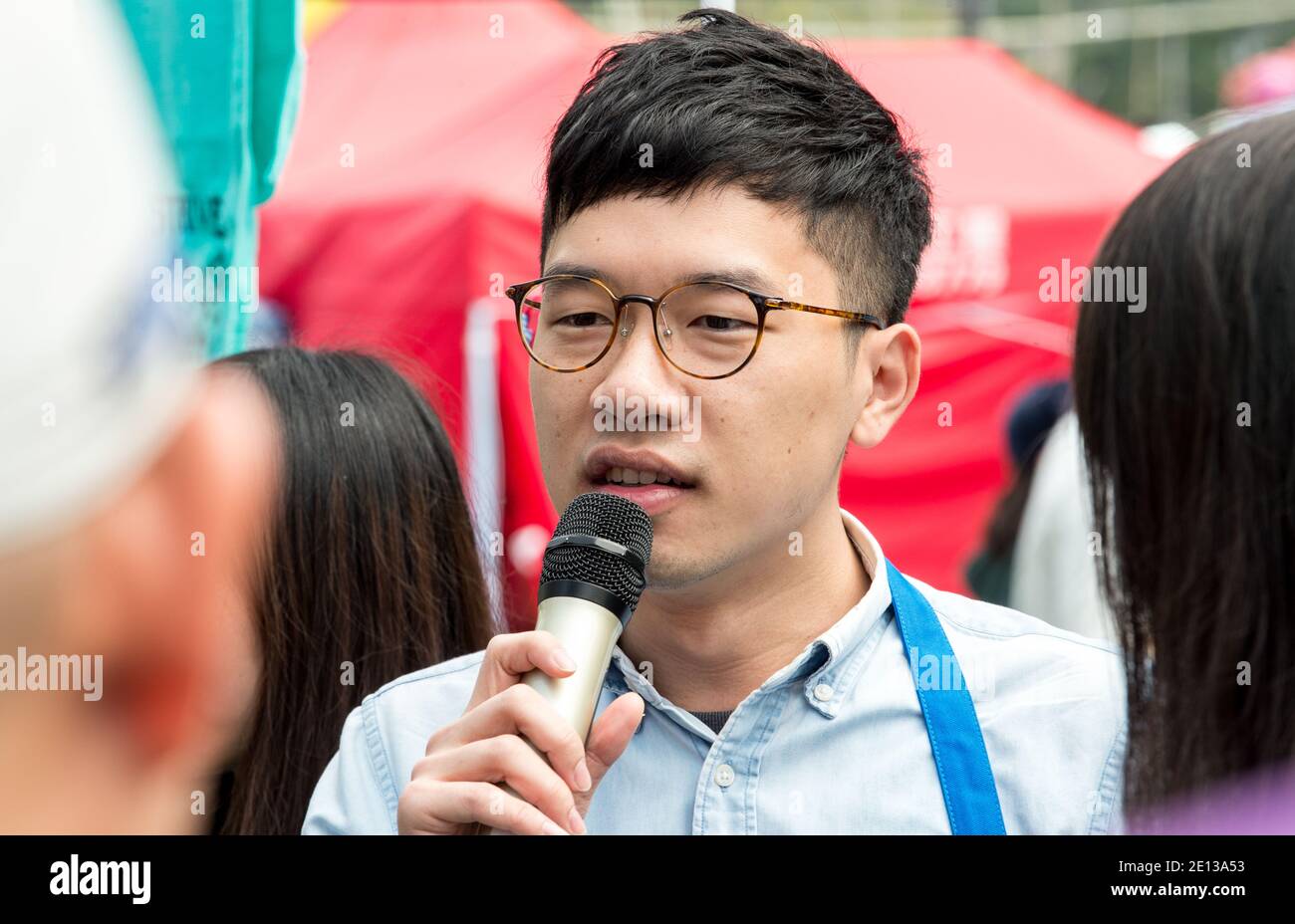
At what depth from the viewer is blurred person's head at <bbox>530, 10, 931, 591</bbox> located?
161 centimetres

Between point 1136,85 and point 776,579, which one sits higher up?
point 1136,85

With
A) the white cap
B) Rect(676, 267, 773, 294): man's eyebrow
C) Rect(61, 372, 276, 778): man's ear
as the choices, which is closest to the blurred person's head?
Rect(676, 267, 773, 294): man's eyebrow

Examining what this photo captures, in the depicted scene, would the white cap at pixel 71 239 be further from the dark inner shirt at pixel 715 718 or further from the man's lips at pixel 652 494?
the dark inner shirt at pixel 715 718

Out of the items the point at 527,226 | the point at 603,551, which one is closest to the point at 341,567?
the point at 603,551

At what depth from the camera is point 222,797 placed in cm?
207

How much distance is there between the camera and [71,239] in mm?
608

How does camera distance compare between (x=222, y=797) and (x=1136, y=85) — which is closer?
(x=222, y=797)

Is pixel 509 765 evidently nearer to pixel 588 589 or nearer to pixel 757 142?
pixel 588 589

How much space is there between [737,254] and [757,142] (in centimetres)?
18

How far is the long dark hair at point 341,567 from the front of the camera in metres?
2.11

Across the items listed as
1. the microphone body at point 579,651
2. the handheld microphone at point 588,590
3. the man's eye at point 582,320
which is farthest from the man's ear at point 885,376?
the microphone body at point 579,651
